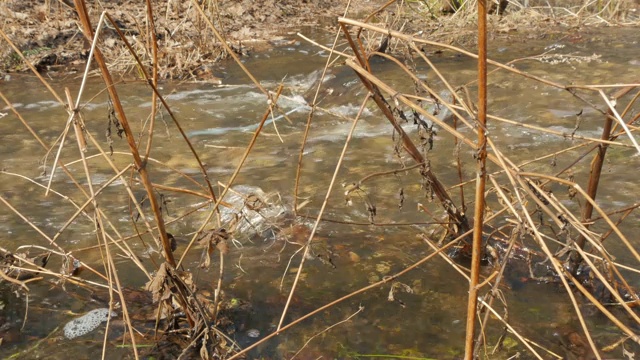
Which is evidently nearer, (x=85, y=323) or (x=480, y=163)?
(x=480, y=163)

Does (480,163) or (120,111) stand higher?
(480,163)

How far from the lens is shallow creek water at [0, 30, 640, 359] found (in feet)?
7.88

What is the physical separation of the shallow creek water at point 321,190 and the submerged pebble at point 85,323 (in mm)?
37

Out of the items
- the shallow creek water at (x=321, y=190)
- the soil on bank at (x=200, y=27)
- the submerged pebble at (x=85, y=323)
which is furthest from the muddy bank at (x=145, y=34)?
the submerged pebble at (x=85, y=323)

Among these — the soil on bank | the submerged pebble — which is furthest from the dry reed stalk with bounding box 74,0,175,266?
the soil on bank

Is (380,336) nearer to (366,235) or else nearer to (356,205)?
(366,235)

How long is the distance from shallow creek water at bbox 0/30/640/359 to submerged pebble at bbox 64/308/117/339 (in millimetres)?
37

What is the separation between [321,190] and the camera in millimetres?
3965

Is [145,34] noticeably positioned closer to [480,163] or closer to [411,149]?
[411,149]

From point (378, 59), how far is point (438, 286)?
4.88m

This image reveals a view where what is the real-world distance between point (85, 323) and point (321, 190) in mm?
1806

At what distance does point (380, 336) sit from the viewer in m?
2.38

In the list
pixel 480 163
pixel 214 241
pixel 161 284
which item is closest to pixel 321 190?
pixel 214 241

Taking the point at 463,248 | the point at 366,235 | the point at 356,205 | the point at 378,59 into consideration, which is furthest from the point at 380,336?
the point at 378,59
